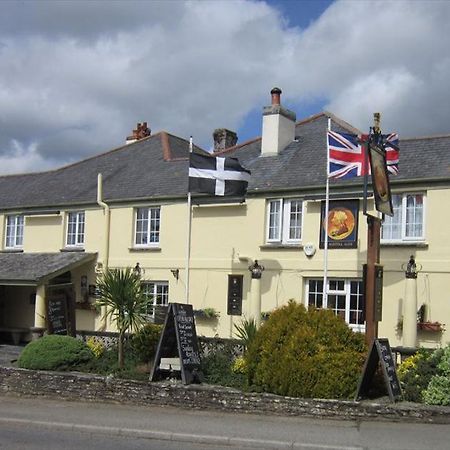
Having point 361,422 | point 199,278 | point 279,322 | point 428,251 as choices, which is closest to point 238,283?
point 199,278

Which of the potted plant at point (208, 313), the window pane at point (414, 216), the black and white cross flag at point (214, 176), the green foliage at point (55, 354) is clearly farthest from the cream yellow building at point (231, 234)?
the green foliage at point (55, 354)

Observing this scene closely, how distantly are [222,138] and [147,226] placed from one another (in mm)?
7357

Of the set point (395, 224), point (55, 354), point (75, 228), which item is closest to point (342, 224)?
point (395, 224)

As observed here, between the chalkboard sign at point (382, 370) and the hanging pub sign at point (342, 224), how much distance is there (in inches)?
291

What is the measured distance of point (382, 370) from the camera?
1280cm

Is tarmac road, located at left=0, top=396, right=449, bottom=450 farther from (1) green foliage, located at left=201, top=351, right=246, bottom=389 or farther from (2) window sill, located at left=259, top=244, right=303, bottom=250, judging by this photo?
(2) window sill, located at left=259, top=244, right=303, bottom=250

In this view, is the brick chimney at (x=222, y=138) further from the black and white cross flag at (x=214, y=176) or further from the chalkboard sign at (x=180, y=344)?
the chalkboard sign at (x=180, y=344)

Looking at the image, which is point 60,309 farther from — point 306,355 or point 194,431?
point 194,431

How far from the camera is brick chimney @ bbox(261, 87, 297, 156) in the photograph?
23844mm

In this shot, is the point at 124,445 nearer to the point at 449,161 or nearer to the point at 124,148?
the point at 449,161

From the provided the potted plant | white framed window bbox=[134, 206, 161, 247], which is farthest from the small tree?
white framed window bbox=[134, 206, 161, 247]

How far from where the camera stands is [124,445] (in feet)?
34.3

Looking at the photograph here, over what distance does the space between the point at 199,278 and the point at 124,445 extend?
12.2m

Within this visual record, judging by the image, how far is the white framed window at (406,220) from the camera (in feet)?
62.6
